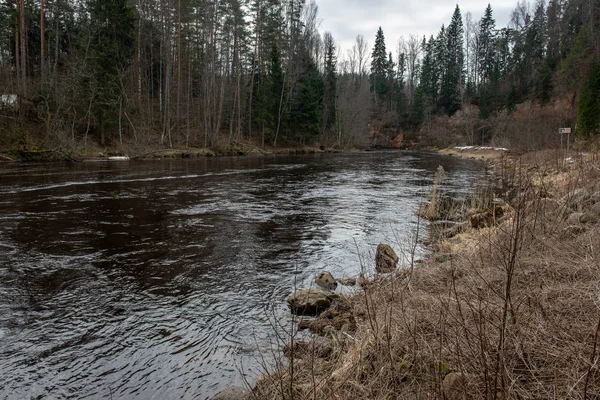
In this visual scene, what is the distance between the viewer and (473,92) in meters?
69.1

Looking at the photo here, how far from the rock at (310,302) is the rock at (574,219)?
3452 millimetres

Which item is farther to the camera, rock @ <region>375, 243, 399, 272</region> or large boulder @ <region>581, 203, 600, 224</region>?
rock @ <region>375, 243, 399, 272</region>

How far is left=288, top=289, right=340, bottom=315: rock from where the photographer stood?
16.8 ft

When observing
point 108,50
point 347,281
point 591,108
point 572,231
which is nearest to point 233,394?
point 347,281

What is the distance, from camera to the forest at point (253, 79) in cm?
2947

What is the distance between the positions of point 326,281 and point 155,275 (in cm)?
275

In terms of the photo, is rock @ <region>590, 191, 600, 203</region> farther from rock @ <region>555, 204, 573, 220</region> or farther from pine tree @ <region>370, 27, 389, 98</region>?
pine tree @ <region>370, 27, 389, 98</region>

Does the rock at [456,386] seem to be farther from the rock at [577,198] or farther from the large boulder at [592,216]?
the rock at [577,198]

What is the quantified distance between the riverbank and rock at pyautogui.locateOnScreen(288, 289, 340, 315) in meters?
0.27

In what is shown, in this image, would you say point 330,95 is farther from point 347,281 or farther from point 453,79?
point 347,281

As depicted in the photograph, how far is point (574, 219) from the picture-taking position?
554 cm

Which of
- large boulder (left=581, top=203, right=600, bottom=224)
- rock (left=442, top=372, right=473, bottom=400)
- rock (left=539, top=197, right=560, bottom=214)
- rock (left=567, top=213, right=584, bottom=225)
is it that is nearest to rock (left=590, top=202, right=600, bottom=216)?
large boulder (left=581, top=203, right=600, bottom=224)

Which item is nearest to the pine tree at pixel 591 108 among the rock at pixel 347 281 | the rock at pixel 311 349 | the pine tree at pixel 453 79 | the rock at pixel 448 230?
the rock at pixel 448 230

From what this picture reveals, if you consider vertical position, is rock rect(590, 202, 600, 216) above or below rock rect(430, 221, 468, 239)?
above
